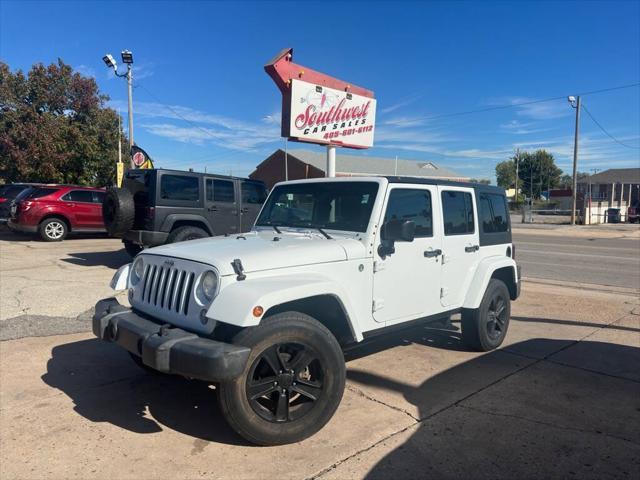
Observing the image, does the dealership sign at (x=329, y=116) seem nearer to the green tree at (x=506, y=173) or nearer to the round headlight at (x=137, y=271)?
the round headlight at (x=137, y=271)

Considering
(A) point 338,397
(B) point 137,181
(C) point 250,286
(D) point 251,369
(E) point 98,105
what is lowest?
(A) point 338,397

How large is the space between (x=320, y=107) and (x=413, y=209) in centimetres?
882

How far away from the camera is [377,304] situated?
13.1 feet

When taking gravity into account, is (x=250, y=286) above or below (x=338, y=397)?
above

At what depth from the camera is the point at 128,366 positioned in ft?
15.7

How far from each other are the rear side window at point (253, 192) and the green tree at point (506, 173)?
94962 millimetres

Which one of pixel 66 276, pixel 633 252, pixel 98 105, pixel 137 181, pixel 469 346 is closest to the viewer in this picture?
pixel 469 346

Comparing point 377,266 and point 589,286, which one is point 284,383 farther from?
point 589,286

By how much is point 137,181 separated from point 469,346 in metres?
7.22

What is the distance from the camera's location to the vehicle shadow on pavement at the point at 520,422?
9.93ft

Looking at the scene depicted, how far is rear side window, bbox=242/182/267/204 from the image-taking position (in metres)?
10.8

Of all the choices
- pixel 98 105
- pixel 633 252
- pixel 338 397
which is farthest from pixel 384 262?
pixel 98 105

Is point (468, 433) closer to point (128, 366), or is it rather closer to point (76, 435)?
point (76, 435)

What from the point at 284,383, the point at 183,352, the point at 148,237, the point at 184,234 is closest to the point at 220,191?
the point at 184,234
